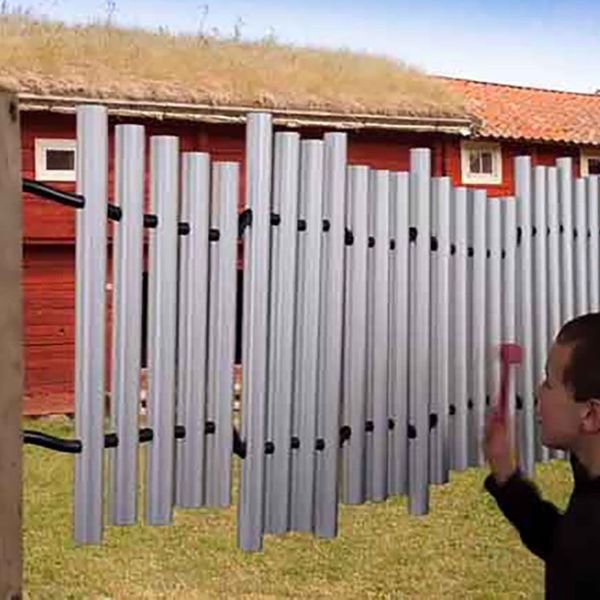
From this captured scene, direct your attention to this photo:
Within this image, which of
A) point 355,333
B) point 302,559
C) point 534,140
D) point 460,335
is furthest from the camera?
point 534,140

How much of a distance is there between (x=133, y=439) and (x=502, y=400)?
1408 millimetres

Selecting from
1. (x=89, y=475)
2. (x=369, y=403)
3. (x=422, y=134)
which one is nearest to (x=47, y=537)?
(x=369, y=403)

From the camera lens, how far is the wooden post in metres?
3.31

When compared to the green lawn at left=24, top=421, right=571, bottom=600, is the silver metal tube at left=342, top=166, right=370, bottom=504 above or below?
above

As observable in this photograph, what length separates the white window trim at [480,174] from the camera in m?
14.8

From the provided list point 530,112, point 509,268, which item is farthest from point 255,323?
point 530,112

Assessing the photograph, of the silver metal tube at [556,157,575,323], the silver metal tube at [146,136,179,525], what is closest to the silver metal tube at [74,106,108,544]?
the silver metal tube at [146,136,179,525]

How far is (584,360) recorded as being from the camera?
Result: 7.19 ft

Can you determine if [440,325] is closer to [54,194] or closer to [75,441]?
[75,441]

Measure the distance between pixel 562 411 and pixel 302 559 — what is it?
4.37 meters

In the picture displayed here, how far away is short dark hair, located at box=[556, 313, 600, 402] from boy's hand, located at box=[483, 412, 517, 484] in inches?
9.0

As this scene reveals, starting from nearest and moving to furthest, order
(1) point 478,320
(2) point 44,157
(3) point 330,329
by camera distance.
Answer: (3) point 330,329, (1) point 478,320, (2) point 44,157

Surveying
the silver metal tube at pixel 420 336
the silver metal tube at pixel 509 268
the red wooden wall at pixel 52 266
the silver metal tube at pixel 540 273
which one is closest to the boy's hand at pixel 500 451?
the silver metal tube at pixel 420 336

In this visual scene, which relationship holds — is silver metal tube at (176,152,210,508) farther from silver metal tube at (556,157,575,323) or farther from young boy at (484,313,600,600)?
silver metal tube at (556,157,575,323)
